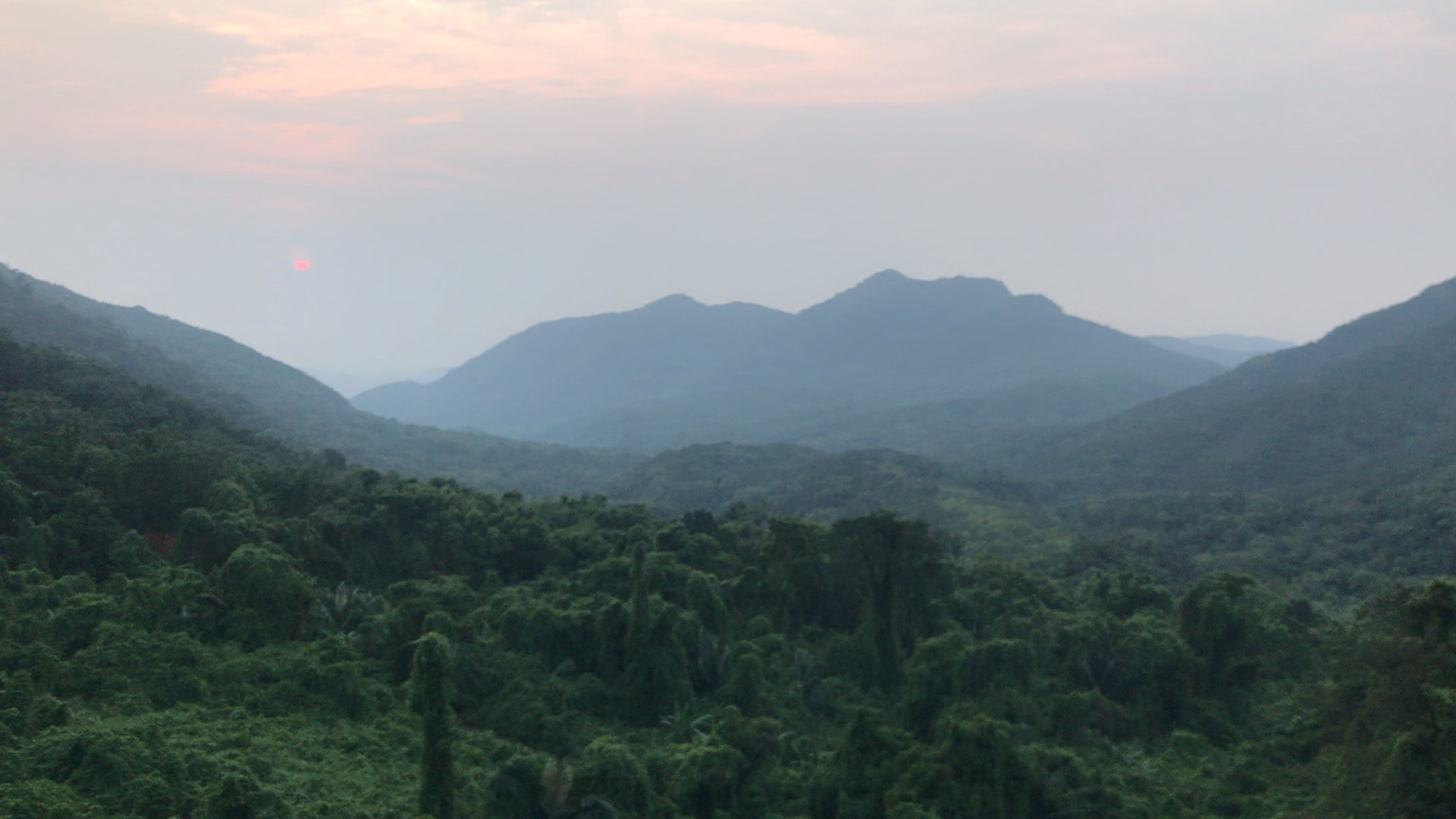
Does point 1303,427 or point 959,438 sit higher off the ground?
point 1303,427

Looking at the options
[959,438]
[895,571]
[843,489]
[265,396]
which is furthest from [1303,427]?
[265,396]

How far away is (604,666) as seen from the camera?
2459cm

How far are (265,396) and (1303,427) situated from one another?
95.1 metres

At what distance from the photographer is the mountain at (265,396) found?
6700 centimetres

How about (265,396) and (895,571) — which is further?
(265,396)

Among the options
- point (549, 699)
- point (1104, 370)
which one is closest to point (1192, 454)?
point (549, 699)

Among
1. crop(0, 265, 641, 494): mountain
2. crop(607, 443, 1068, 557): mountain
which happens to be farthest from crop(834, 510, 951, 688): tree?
crop(0, 265, 641, 494): mountain

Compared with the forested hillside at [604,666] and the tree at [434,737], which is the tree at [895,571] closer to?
the forested hillside at [604,666]

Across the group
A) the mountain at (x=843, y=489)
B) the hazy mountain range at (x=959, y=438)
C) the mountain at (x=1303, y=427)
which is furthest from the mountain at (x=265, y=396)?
the mountain at (x=1303, y=427)

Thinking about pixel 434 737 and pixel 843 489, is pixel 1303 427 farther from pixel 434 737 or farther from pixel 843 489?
pixel 434 737

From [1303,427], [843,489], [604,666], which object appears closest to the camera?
[604,666]

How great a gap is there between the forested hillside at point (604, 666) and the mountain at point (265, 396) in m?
33.9

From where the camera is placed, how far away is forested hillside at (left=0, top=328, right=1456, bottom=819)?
1577 cm

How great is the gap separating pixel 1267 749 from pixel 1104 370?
17727cm
